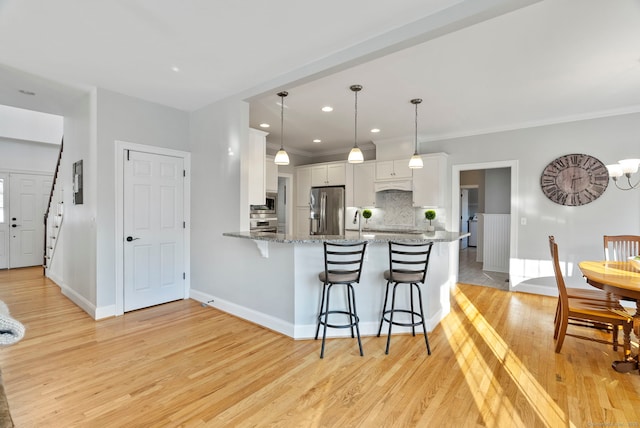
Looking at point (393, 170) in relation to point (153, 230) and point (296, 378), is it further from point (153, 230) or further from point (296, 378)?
point (296, 378)

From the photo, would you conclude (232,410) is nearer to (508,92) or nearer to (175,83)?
(175,83)

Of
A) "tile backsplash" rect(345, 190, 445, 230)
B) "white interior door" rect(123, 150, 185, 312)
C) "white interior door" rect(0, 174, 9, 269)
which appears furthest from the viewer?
"white interior door" rect(0, 174, 9, 269)

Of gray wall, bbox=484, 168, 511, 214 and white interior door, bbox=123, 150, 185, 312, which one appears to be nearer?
white interior door, bbox=123, 150, 185, 312

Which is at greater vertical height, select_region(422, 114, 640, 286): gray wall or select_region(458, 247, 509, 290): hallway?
select_region(422, 114, 640, 286): gray wall

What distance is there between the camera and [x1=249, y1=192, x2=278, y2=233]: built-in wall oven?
4965 millimetres

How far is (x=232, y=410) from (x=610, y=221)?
16.6ft

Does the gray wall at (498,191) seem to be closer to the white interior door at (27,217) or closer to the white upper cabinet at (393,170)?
the white upper cabinet at (393,170)

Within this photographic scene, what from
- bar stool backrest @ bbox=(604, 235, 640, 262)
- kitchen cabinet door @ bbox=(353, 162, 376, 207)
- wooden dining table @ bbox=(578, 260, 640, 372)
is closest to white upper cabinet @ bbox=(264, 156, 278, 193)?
kitchen cabinet door @ bbox=(353, 162, 376, 207)

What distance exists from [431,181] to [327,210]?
83.8 inches

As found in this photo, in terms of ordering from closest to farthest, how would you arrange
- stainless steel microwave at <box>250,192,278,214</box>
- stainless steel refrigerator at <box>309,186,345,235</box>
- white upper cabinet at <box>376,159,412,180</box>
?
1. stainless steel microwave at <box>250,192,278,214</box>
2. white upper cabinet at <box>376,159,412,180</box>
3. stainless steel refrigerator at <box>309,186,345,235</box>

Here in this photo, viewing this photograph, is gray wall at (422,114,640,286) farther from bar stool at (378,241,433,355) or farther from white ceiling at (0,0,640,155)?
bar stool at (378,241,433,355)

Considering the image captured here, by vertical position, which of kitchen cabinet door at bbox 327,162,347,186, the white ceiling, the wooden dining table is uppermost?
the white ceiling

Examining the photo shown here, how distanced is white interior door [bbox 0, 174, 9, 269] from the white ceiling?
10.7 feet

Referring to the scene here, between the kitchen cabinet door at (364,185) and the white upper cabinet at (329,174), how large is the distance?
270mm
